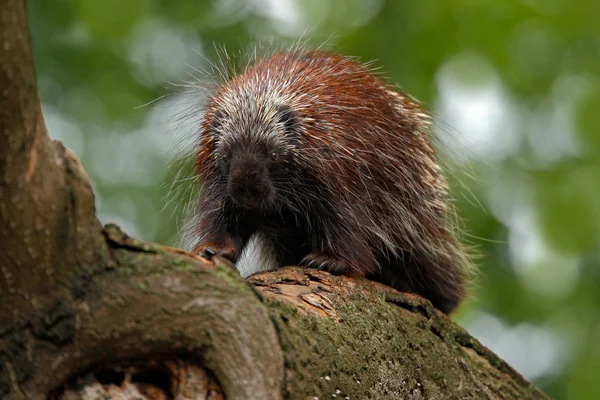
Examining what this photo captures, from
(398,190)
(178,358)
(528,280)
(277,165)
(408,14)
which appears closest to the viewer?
(178,358)

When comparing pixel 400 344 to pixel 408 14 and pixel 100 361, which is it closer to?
pixel 100 361

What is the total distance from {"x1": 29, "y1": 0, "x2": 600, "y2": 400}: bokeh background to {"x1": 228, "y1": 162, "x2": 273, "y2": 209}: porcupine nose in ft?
11.4

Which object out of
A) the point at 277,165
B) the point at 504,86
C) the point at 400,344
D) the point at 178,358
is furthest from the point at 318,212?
the point at 504,86

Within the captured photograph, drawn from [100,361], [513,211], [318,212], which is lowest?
[100,361]

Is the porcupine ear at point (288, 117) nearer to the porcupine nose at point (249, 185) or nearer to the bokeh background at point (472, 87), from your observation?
the porcupine nose at point (249, 185)

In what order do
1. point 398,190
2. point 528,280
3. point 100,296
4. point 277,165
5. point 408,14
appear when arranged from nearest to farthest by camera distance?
point 100,296 → point 277,165 → point 398,190 → point 528,280 → point 408,14

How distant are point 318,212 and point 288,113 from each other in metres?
0.49

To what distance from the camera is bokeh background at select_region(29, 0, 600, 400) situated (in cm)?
688

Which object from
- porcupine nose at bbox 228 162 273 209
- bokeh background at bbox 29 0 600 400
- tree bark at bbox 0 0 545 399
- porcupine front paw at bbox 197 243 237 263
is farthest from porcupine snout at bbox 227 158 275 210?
bokeh background at bbox 29 0 600 400

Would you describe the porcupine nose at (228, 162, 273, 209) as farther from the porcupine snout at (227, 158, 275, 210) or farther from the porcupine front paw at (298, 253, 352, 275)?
the porcupine front paw at (298, 253, 352, 275)

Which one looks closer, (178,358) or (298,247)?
(178,358)

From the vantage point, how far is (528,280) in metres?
7.05

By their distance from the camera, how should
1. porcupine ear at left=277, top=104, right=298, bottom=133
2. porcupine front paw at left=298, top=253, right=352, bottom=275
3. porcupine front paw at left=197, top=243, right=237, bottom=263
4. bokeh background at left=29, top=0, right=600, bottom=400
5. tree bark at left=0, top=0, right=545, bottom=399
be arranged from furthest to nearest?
1. bokeh background at left=29, top=0, right=600, bottom=400
2. porcupine ear at left=277, top=104, right=298, bottom=133
3. porcupine front paw at left=197, top=243, right=237, bottom=263
4. porcupine front paw at left=298, top=253, right=352, bottom=275
5. tree bark at left=0, top=0, right=545, bottom=399

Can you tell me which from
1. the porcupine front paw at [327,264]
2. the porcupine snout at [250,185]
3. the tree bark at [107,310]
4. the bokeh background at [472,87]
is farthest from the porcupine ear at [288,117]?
the bokeh background at [472,87]
